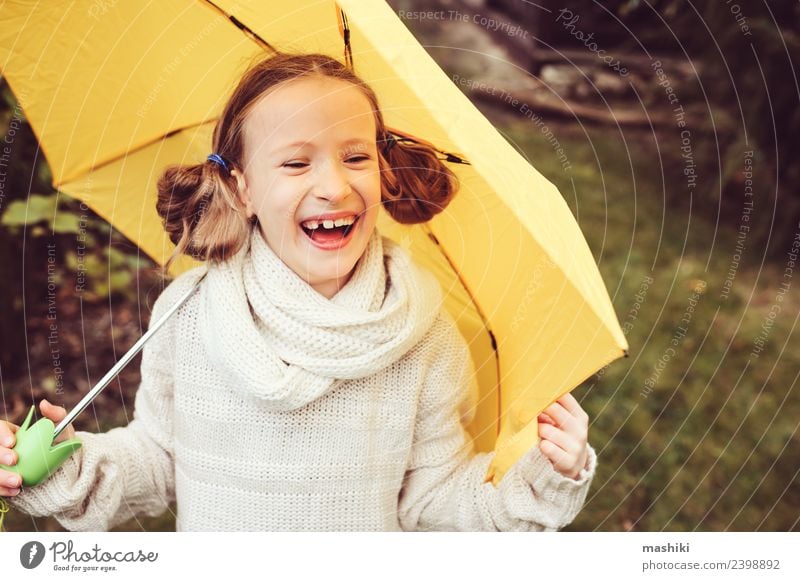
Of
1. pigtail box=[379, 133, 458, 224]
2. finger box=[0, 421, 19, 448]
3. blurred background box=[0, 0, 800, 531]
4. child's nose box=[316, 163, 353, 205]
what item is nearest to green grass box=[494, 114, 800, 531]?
blurred background box=[0, 0, 800, 531]

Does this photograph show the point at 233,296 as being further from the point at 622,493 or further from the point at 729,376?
the point at 729,376

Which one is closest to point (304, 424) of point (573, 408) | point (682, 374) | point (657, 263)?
point (573, 408)

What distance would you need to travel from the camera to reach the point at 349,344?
0.91 meters

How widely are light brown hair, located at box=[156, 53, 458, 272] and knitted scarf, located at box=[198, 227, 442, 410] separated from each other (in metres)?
0.04

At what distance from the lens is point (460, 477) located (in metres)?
1.01

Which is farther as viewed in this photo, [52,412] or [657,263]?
[657,263]

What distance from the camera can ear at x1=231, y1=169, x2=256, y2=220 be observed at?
37.8 inches

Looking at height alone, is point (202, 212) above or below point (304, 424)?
above

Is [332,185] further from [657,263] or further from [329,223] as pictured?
[657,263]

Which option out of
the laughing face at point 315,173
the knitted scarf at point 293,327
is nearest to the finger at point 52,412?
the knitted scarf at point 293,327

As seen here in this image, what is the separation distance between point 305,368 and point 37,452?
29 centimetres

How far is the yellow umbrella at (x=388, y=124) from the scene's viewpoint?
79 centimetres

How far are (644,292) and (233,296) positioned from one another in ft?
3.67
